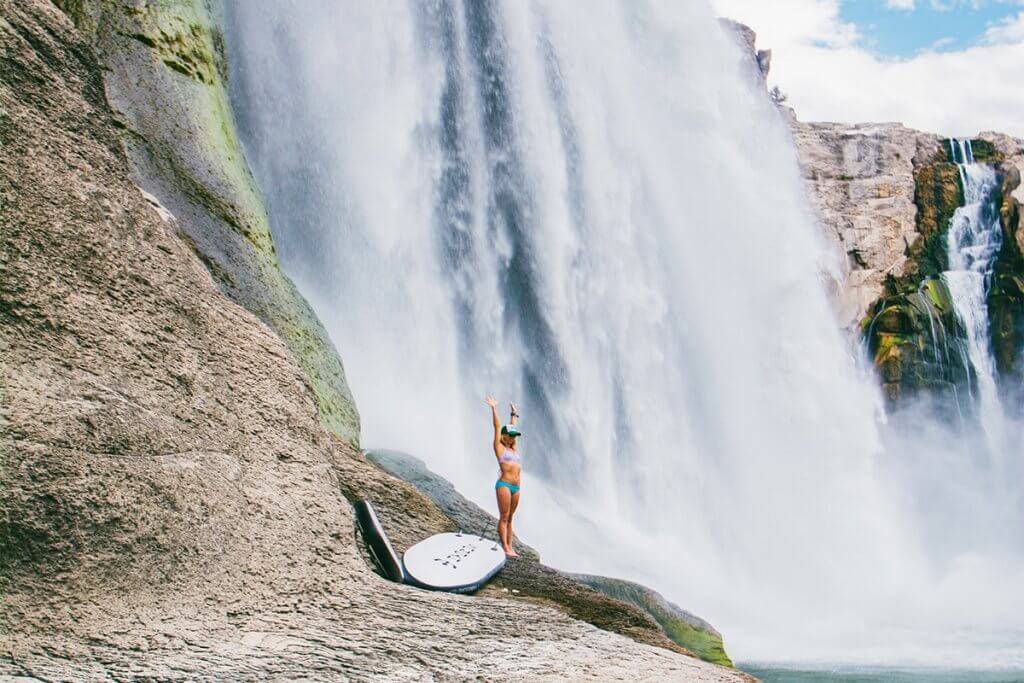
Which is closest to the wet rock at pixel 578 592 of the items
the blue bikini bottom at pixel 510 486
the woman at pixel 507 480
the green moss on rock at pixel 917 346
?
the woman at pixel 507 480

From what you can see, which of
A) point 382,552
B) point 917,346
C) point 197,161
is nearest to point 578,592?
point 382,552

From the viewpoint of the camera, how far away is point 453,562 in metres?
4.92

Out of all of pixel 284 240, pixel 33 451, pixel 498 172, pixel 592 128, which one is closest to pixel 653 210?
pixel 592 128

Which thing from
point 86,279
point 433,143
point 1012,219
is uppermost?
point 1012,219

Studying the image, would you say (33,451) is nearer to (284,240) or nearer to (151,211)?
(151,211)

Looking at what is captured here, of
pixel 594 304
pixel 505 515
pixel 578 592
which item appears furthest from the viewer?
pixel 594 304

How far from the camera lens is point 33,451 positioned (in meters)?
3.10

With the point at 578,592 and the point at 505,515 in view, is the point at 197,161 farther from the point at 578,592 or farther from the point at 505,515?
the point at 578,592

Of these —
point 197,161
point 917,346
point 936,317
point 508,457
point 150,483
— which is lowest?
point 150,483

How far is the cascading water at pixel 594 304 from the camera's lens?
13805 millimetres

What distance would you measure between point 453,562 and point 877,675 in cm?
875

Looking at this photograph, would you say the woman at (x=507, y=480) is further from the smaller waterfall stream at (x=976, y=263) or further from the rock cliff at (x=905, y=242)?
the smaller waterfall stream at (x=976, y=263)

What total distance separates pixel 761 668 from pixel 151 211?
9.59 m

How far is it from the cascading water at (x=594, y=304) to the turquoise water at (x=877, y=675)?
717mm
